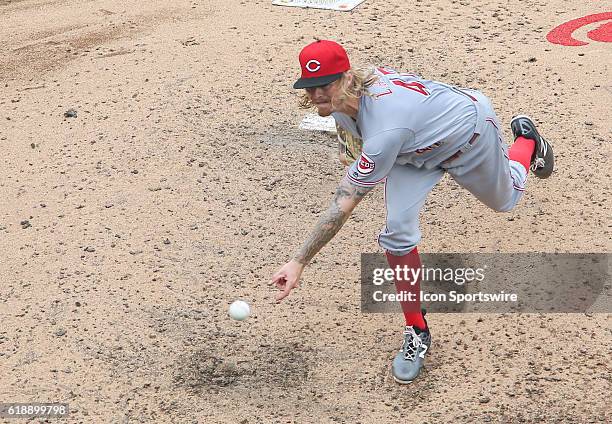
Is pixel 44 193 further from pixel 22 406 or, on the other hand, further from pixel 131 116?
pixel 22 406

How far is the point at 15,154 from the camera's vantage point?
7.55 m

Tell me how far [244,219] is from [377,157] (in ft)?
7.23

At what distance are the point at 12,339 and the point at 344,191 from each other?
224cm

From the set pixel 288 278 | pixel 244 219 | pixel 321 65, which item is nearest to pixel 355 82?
pixel 321 65

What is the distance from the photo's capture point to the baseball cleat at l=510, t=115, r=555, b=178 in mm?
6092

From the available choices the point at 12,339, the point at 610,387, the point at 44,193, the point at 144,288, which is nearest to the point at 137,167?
the point at 44,193

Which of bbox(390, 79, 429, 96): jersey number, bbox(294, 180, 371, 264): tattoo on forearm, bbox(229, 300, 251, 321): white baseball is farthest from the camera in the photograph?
bbox(229, 300, 251, 321): white baseball

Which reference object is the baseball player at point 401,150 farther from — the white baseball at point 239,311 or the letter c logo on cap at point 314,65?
the white baseball at point 239,311

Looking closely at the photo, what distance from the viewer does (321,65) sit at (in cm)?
451

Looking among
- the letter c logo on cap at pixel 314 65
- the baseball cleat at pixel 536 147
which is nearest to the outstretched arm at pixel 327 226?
the letter c logo on cap at pixel 314 65

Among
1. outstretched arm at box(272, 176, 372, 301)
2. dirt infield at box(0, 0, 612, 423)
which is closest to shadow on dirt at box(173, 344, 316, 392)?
dirt infield at box(0, 0, 612, 423)

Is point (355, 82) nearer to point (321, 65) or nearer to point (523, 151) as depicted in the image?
point (321, 65)

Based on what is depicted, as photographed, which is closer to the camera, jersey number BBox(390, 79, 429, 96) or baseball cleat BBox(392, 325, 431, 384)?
jersey number BBox(390, 79, 429, 96)

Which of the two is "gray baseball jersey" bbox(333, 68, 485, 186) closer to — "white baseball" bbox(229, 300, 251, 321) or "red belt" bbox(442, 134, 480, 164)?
"red belt" bbox(442, 134, 480, 164)
